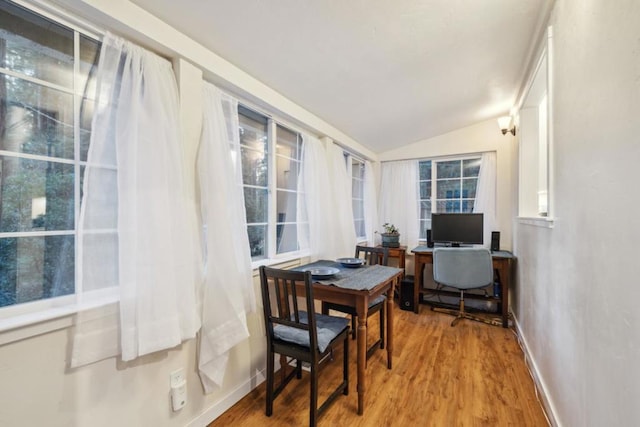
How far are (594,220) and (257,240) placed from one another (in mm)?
2007

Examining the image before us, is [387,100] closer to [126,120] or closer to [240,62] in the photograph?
[240,62]

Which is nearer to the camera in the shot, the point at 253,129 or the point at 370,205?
the point at 253,129

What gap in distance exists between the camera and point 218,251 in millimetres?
1655

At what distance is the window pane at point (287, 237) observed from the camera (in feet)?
8.38

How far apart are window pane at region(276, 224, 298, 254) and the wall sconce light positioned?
9.08ft

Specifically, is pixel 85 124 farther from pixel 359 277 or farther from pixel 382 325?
pixel 382 325

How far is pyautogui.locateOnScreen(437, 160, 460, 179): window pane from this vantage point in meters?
4.03

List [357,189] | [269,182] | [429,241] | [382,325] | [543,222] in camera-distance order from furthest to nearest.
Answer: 1. [357,189]
2. [429,241]
3. [382,325]
4. [269,182]
5. [543,222]

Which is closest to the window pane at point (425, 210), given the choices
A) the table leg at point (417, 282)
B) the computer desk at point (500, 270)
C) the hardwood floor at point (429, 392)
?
the computer desk at point (500, 270)

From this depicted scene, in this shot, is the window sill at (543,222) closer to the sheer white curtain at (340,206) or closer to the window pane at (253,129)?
the sheer white curtain at (340,206)

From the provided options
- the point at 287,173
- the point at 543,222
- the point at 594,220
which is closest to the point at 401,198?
the point at 287,173

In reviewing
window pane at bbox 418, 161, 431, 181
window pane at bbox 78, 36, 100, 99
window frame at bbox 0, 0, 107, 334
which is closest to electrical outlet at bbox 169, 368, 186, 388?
window frame at bbox 0, 0, 107, 334

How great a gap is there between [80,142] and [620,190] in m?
2.11

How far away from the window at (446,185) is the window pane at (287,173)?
7.56ft
